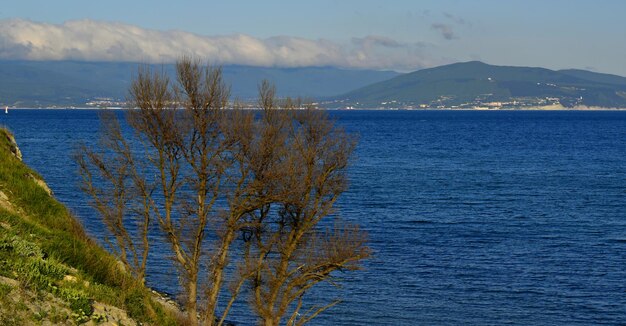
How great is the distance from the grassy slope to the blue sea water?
1837 centimetres

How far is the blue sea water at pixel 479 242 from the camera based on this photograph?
4706 cm

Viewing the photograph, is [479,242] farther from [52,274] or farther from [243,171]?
[52,274]

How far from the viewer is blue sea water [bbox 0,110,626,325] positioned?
154 ft

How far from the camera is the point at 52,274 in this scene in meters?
20.9

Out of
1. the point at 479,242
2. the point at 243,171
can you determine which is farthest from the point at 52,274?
the point at 479,242

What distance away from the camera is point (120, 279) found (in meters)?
25.3

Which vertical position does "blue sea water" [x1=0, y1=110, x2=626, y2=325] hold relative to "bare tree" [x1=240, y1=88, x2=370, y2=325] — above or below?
below

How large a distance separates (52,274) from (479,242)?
4803 cm

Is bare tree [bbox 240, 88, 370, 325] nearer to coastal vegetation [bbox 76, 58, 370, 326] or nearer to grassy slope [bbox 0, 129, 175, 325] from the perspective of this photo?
coastal vegetation [bbox 76, 58, 370, 326]

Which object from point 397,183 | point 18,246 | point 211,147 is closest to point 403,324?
point 211,147

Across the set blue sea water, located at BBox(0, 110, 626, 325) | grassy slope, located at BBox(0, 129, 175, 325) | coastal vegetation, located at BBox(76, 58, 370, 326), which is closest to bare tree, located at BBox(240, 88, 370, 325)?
coastal vegetation, located at BBox(76, 58, 370, 326)

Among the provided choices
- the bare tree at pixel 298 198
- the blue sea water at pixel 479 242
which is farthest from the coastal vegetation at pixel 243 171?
the blue sea water at pixel 479 242

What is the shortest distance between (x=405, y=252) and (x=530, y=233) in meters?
14.9

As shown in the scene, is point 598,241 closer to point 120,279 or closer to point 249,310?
point 249,310
